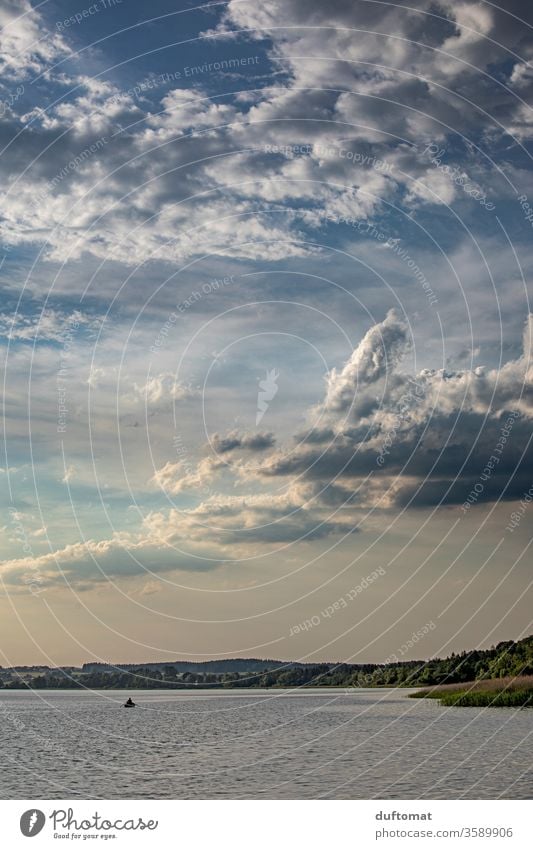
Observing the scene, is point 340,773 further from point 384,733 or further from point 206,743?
point 384,733

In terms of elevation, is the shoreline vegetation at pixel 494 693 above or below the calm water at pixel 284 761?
above

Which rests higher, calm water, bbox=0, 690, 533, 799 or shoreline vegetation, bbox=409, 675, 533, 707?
shoreline vegetation, bbox=409, 675, 533, 707

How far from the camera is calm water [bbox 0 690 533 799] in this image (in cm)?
5609

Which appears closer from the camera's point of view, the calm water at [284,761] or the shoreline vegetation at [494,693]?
the calm water at [284,761]

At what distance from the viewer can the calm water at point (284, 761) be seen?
184ft

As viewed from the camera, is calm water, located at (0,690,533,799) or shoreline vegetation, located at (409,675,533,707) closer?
calm water, located at (0,690,533,799)

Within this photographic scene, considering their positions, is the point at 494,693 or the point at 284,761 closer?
the point at 284,761

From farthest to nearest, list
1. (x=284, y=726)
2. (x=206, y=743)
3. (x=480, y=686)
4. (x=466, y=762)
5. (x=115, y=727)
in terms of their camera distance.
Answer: (x=480, y=686)
(x=115, y=727)
(x=284, y=726)
(x=206, y=743)
(x=466, y=762)

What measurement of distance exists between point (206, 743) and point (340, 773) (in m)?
32.2

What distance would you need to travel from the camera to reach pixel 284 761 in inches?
2842

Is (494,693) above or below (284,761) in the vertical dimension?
above
